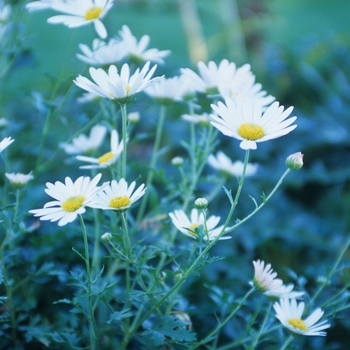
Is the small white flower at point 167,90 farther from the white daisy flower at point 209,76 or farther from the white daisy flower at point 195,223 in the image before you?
the white daisy flower at point 195,223

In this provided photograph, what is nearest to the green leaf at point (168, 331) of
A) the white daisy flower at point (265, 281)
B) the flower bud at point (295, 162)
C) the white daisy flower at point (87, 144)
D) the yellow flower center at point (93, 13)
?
Answer: the white daisy flower at point (265, 281)

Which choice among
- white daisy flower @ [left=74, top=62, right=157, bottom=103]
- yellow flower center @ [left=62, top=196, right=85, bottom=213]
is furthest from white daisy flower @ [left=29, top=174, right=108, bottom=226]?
white daisy flower @ [left=74, top=62, right=157, bottom=103]

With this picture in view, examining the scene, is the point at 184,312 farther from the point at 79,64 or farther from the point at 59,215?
the point at 79,64

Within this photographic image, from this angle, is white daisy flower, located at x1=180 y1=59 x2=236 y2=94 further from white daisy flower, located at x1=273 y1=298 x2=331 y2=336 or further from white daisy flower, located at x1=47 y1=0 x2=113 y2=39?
white daisy flower, located at x1=273 y1=298 x2=331 y2=336

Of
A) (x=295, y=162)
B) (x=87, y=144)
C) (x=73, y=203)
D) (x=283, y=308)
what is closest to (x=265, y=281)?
(x=283, y=308)

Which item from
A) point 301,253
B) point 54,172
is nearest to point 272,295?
point 301,253

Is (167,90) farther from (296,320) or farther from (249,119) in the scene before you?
(296,320)
